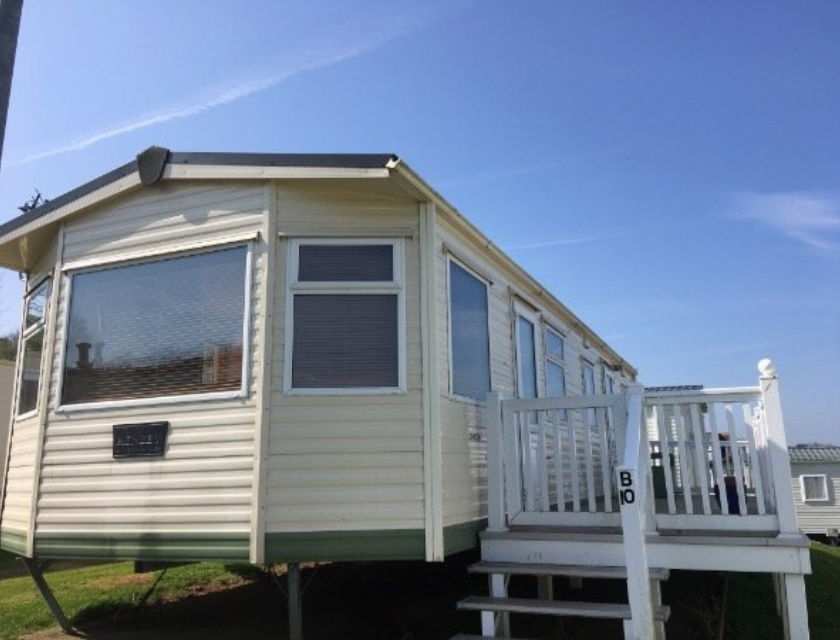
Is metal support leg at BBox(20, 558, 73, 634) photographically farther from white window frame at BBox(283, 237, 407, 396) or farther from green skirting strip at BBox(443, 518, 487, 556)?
green skirting strip at BBox(443, 518, 487, 556)

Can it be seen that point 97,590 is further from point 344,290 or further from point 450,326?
point 450,326

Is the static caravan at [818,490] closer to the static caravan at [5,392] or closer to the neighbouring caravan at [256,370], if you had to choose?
the static caravan at [5,392]

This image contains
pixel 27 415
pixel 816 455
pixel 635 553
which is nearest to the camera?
pixel 635 553

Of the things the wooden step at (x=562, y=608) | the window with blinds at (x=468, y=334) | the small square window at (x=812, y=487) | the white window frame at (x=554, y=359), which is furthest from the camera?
the small square window at (x=812, y=487)

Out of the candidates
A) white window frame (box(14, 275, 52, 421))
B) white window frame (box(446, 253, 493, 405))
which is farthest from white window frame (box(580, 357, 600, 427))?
white window frame (box(14, 275, 52, 421))

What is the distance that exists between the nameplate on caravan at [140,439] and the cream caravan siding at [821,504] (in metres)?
30.5

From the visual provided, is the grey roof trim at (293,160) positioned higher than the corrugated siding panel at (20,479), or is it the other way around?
the grey roof trim at (293,160)

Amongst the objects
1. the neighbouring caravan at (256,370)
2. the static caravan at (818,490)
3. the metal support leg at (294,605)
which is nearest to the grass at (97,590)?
the neighbouring caravan at (256,370)

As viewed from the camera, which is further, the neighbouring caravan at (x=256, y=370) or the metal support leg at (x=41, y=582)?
the metal support leg at (x=41, y=582)

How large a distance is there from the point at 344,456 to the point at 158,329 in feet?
6.09

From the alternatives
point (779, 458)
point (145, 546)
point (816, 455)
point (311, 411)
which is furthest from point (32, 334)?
point (816, 455)

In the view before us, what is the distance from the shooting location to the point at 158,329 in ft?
18.1

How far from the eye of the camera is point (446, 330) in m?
5.49

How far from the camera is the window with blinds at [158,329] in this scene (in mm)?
5211
